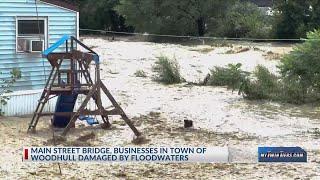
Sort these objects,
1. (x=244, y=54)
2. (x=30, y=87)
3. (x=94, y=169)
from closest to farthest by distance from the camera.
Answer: (x=94, y=169), (x=30, y=87), (x=244, y=54)

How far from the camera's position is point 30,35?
49.1 ft

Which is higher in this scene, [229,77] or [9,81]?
[9,81]

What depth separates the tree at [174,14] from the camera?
151 ft

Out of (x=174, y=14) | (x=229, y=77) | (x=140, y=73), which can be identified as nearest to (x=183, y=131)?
(x=229, y=77)

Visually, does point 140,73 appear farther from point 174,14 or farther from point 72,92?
point 174,14

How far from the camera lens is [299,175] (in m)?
8.70

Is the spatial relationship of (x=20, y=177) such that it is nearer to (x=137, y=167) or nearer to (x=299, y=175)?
(x=137, y=167)

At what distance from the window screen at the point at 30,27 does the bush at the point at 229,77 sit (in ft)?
24.7

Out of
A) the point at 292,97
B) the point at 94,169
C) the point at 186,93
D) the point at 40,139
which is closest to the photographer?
the point at 94,169

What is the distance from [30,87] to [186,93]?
6412mm

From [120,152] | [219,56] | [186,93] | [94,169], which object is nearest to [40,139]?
[94,169]

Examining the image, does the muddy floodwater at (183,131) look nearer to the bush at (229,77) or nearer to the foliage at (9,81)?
the bush at (229,77)

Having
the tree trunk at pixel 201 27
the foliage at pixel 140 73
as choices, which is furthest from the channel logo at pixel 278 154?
the tree trunk at pixel 201 27

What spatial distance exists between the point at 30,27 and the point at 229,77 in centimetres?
824
